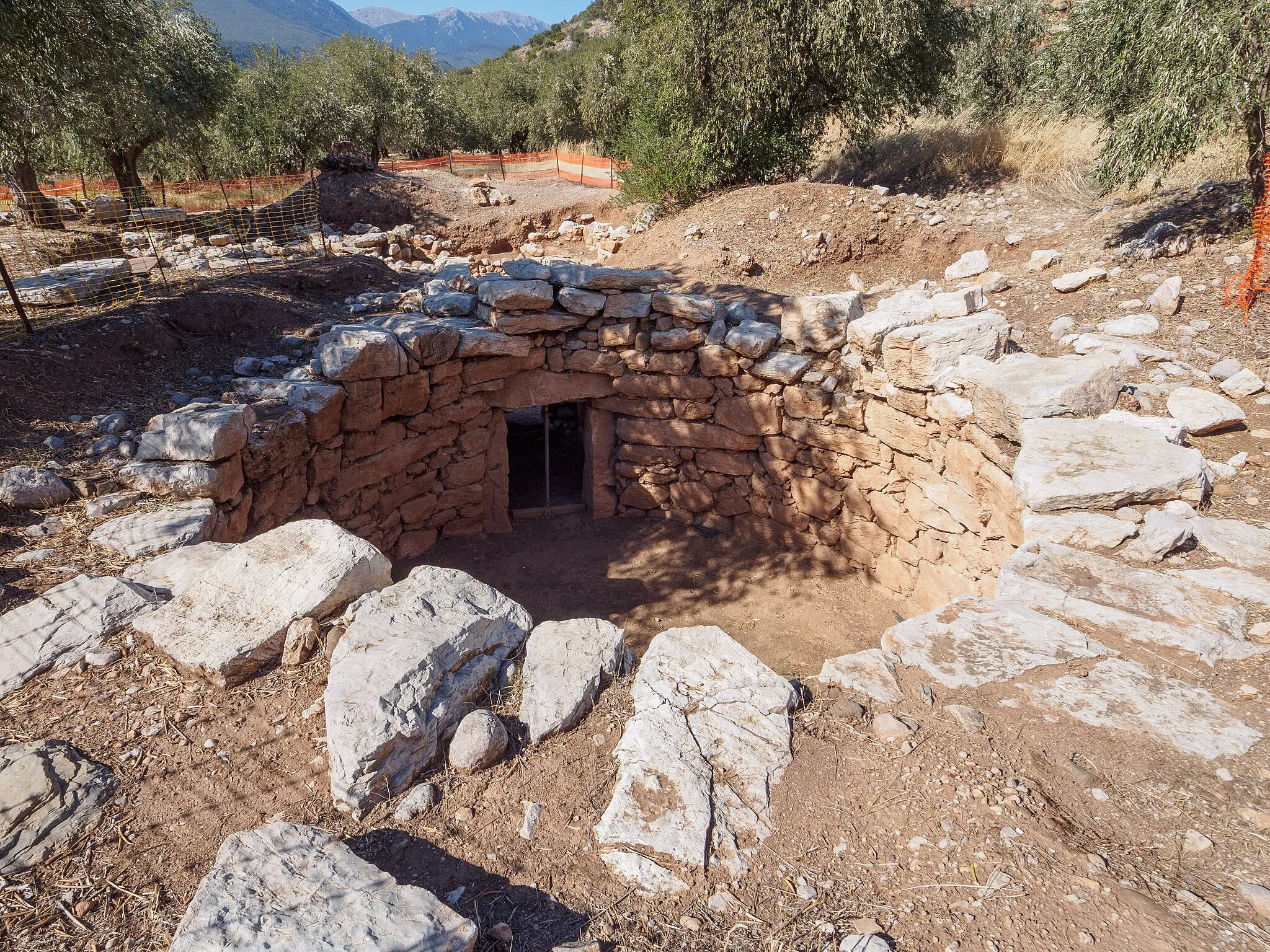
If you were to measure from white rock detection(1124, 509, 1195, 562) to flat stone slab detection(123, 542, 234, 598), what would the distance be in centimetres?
469

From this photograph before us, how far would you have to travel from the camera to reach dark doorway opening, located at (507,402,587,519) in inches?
312

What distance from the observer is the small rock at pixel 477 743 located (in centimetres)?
256

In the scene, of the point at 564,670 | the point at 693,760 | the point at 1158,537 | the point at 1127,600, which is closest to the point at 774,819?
the point at 693,760

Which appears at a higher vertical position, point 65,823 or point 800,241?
point 800,241

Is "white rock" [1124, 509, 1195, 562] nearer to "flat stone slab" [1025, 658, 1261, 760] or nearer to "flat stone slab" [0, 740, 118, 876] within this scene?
"flat stone slab" [1025, 658, 1261, 760]

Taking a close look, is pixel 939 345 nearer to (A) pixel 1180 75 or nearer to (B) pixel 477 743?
(A) pixel 1180 75

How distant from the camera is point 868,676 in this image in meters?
2.94

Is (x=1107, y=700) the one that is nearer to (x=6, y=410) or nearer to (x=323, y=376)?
(x=323, y=376)

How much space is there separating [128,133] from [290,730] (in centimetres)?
1511

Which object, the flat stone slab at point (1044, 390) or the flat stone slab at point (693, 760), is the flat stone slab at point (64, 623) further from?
the flat stone slab at point (1044, 390)

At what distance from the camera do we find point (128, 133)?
13016mm

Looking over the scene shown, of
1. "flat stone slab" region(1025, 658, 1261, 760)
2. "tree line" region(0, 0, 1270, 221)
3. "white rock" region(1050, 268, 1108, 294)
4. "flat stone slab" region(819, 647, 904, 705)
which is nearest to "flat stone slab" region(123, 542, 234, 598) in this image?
"flat stone slab" region(819, 647, 904, 705)

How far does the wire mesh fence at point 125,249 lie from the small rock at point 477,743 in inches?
219

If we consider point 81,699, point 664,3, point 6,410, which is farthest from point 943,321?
point 664,3
